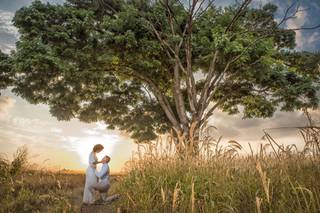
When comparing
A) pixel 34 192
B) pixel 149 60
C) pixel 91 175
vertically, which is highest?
pixel 149 60

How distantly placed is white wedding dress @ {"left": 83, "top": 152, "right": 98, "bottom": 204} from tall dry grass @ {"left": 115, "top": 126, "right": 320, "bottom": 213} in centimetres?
94

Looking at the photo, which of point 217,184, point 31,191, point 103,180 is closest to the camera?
Answer: point 217,184

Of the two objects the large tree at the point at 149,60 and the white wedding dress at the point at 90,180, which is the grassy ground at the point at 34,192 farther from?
the large tree at the point at 149,60

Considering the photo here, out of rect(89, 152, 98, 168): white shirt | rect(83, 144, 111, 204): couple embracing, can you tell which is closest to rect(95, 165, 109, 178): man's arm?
rect(83, 144, 111, 204): couple embracing

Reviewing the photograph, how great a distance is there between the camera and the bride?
814 cm

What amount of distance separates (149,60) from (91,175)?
7.98 meters

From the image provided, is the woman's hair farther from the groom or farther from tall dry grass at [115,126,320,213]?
tall dry grass at [115,126,320,213]

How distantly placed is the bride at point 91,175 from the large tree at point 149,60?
526 centimetres

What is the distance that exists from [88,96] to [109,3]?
4930 mm

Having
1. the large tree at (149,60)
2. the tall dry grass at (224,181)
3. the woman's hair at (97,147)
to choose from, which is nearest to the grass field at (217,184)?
the tall dry grass at (224,181)

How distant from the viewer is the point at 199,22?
16516mm

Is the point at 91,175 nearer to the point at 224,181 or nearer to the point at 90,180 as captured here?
the point at 90,180

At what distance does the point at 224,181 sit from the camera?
17.5ft

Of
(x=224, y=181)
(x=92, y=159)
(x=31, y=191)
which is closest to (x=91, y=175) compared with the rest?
(x=92, y=159)
